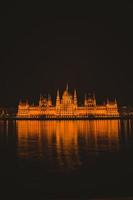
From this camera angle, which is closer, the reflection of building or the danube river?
the danube river

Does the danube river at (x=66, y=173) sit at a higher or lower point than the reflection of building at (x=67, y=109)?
lower

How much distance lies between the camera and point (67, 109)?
104m

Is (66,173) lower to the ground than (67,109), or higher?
lower

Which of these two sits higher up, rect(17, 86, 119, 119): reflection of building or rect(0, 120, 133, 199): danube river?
rect(17, 86, 119, 119): reflection of building

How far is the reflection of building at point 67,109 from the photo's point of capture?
10381 centimetres

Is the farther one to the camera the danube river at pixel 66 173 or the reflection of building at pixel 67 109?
the reflection of building at pixel 67 109

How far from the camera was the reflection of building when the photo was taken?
341ft

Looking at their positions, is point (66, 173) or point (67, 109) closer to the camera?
point (66, 173)

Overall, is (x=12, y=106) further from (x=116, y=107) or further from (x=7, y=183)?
(x=7, y=183)

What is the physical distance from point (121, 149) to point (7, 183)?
9971 mm

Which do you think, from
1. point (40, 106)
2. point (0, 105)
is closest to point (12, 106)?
point (0, 105)

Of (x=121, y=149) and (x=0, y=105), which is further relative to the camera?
(x=0, y=105)

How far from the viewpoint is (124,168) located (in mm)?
14297

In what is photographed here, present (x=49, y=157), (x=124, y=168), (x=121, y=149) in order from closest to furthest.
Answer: (x=124, y=168), (x=49, y=157), (x=121, y=149)
